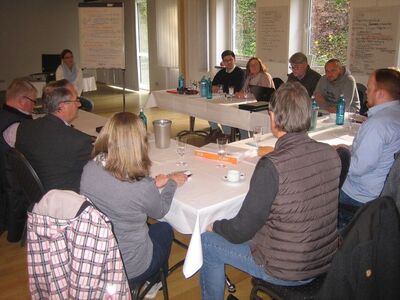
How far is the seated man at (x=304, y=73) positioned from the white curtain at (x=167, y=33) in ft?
14.1

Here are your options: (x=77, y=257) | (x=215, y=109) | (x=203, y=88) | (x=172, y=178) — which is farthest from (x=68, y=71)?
(x=77, y=257)

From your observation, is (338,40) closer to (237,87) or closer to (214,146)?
(237,87)

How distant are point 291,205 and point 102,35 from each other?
4.94 meters

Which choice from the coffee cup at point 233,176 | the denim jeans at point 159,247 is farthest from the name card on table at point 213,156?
the denim jeans at point 159,247

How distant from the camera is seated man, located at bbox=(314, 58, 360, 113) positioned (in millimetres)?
3930

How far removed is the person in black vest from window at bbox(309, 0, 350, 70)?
4.31 m

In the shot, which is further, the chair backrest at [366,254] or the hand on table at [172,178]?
the hand on table at [172,178]

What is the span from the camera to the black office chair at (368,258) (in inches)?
51.5

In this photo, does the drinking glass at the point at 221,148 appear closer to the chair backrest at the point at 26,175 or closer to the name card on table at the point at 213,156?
the name card on table at the point at 213,156

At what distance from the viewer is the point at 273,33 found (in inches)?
247

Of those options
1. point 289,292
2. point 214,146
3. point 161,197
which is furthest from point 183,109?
point 289,292

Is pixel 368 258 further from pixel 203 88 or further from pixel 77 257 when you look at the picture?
pixel 203 88

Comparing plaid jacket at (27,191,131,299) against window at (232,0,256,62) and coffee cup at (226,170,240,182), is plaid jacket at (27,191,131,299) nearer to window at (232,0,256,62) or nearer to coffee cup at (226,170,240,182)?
coffee cup at (226,170,240,182)

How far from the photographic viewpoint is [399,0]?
4629 mm
